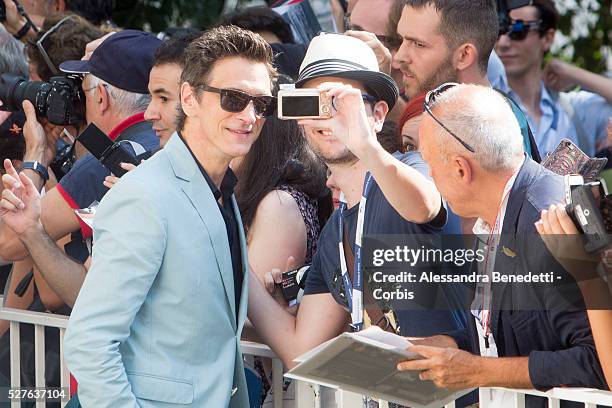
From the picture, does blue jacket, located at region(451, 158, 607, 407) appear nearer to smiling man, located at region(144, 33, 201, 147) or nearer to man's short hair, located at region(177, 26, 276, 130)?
man's short hair, located at region(177, 26, 276, 130)

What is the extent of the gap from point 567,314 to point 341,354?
0.63 m

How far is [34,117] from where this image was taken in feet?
16.7

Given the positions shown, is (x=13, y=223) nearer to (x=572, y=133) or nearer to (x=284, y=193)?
(x=284, y=193)

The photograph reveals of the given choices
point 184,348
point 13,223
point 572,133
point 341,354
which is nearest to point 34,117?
point 13,223

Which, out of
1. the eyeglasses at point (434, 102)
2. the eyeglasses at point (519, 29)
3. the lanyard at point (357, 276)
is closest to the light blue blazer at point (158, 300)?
the lanyard at point (357, 276)

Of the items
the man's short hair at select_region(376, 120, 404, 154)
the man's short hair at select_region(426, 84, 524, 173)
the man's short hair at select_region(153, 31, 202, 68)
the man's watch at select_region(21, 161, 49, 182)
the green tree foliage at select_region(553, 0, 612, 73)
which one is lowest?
the man's short hair at select_region(426, 84, 524, 173)

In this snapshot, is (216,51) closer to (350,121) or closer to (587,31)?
(350,121)

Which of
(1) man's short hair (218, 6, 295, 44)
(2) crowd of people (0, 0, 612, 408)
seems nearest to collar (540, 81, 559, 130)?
(1) man's short hair (218, 6, 295, 44)

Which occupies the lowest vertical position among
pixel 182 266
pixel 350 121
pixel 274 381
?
pixel 274 381

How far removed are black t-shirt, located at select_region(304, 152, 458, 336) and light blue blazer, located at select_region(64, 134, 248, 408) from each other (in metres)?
0.46

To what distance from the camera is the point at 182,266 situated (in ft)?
11.0

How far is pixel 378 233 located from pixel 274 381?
2.57 feet

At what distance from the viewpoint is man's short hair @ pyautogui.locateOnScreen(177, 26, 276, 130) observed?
3.61 metres

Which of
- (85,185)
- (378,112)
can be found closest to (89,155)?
(85,185)
